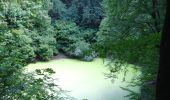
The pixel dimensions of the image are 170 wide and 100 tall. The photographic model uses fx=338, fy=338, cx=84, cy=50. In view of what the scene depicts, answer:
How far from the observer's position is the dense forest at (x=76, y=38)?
2514mm

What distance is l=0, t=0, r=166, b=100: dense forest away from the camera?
8.25ft

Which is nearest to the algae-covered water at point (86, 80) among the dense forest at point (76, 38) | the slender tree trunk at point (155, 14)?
the dense forest at point (76, 38)

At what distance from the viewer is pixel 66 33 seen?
14.6 m

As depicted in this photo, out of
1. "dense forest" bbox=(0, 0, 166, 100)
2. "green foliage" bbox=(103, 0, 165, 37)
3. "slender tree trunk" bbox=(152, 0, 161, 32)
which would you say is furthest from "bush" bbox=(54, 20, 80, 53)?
"slender tree trunk" bbox=(152, 0, 161, 32)

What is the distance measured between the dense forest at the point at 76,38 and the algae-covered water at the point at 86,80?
72 cm

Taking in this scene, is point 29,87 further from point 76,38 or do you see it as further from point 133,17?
point 76,38

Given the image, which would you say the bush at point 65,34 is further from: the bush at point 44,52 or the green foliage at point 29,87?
the green foliage at point 29,87

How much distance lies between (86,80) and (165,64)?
870cm

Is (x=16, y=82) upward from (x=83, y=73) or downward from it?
upward

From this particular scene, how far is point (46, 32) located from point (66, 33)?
1.08m

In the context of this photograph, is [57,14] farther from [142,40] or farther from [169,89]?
[169,89]

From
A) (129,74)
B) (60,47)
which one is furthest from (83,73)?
(60,47)

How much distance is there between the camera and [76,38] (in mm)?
14445

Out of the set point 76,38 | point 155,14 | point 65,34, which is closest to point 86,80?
point 155,14
